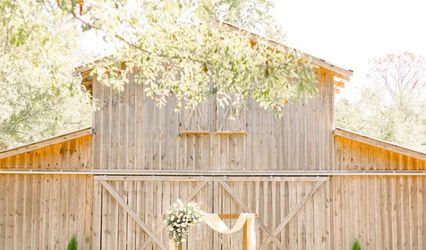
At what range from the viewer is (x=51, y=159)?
15.1m

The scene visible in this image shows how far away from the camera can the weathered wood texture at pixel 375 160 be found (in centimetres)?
1480

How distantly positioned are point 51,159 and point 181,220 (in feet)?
11.8

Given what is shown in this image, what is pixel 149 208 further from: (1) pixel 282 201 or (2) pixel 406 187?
(2) pixel 406 187

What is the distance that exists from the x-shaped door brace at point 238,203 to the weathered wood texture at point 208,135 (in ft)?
1.35

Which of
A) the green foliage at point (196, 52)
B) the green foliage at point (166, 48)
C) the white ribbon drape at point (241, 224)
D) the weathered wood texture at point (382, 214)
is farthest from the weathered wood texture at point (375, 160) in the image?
the green foliage at point (196, 52)

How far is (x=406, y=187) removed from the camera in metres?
14.9

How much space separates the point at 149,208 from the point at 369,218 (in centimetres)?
474

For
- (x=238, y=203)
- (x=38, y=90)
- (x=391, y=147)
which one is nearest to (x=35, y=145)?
(x=238, y=203)

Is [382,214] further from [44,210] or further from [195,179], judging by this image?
[44,210]

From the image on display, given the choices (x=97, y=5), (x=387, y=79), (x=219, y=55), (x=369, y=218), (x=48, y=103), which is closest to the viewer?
(x=97, y=5)

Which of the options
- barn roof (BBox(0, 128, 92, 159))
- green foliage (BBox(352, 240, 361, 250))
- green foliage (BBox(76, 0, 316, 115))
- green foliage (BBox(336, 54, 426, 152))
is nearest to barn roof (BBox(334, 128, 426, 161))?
green foliage (BBox(352, 240, 361, 250))

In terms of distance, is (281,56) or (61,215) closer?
(281,56)

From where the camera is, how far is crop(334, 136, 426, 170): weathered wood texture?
14.8 meters

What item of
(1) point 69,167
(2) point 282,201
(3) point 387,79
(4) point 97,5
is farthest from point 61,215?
(3) point 387,79
